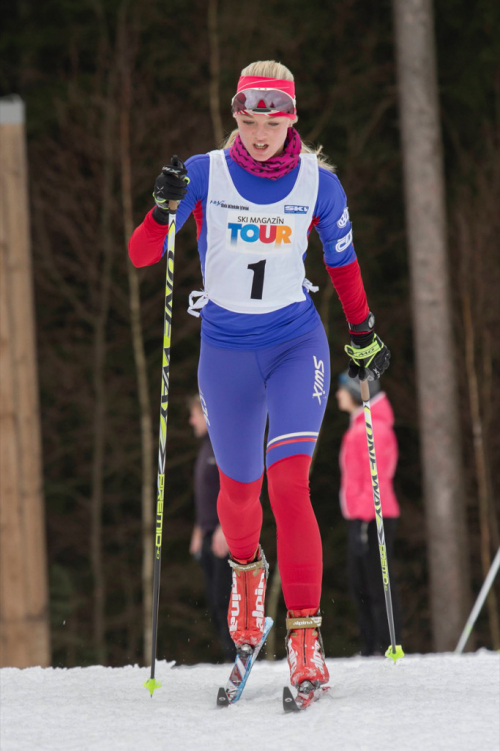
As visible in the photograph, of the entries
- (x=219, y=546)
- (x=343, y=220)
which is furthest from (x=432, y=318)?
(x=343, y=220)

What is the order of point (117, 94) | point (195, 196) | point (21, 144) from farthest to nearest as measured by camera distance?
point (117, 94), point (21, 144), point (195, 196)

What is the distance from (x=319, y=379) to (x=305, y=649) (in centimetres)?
84

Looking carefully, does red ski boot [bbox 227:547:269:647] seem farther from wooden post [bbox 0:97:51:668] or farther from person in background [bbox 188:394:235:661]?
wooden post [bbox 0:97:51:668]

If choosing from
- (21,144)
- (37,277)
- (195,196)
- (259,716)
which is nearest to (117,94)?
(37,277)

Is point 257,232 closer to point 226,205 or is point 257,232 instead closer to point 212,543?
point 226,205

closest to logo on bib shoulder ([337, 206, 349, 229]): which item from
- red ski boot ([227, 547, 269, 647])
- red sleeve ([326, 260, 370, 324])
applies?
red sleeve ([326, 260, 370, 324])

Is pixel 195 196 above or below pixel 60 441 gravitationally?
above

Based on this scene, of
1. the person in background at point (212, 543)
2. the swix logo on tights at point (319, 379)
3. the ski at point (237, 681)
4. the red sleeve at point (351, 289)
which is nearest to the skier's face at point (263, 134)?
the red sleeve at point (351, 289)

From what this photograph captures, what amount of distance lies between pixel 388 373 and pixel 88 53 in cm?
510

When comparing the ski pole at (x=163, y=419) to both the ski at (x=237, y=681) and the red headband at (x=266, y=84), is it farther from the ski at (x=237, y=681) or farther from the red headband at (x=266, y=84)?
the red headband at (x=266, y=84)

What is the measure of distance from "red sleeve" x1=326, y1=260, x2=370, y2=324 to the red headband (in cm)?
61

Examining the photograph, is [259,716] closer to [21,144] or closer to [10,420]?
[10,420]

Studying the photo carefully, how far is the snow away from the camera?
8.47 ft

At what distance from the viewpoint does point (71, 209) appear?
10.2 meters
